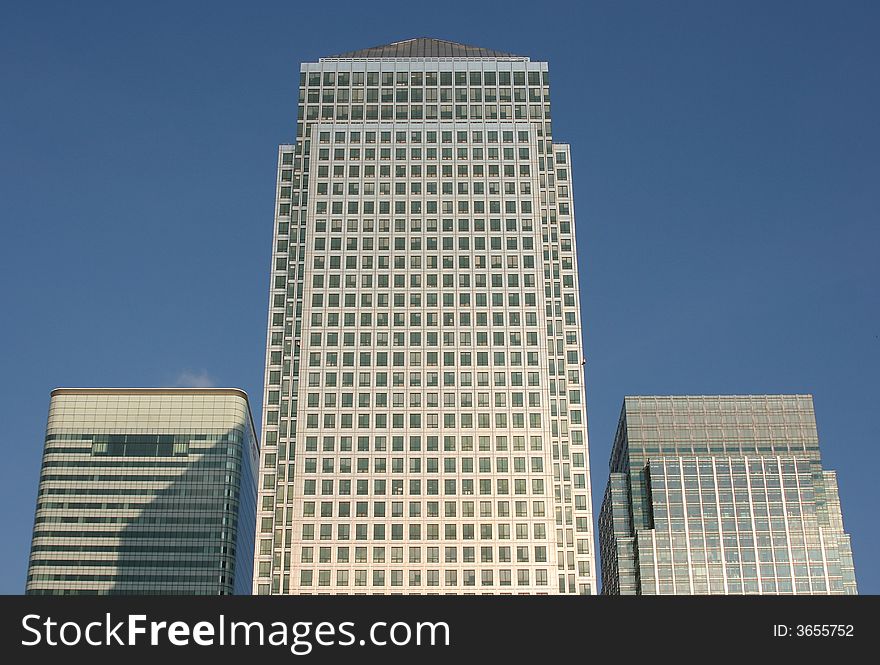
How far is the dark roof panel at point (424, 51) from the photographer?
18250 cm

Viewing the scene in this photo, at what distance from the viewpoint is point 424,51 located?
603 feet

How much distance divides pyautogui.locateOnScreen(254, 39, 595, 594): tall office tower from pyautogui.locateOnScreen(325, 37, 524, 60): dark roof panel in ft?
3.23

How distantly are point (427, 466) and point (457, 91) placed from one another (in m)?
63.5

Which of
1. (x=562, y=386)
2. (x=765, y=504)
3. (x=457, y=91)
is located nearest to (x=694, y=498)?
(x=765, y=504)

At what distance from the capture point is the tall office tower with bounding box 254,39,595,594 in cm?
14262

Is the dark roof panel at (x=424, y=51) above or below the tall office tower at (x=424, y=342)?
above

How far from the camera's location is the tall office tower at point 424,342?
468ft

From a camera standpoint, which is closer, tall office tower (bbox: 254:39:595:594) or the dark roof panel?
tall office tower (bbox: 254:39:595:594)

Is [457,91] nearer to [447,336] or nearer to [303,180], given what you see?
[303,180]

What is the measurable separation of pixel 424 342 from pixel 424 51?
183 feet

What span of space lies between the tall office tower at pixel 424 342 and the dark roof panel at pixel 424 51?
0.98m

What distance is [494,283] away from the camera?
522 ft

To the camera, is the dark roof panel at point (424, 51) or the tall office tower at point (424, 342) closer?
the tall office tower at point (424, 342)

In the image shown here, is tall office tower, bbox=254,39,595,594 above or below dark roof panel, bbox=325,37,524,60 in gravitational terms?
below
